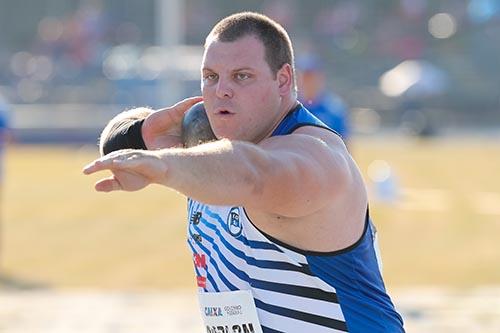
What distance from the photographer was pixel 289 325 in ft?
13.9

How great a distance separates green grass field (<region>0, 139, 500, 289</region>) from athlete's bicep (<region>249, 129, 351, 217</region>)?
27.9ft

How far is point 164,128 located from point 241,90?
1.21 meters

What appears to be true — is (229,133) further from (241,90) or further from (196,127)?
(196,127)

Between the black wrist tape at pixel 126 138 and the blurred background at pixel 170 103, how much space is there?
365 cm

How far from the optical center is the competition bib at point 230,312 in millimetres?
4316

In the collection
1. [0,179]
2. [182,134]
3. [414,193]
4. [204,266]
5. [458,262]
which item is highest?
[414,193]

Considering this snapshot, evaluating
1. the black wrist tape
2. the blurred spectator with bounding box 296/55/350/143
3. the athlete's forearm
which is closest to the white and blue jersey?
the athlete's forearm

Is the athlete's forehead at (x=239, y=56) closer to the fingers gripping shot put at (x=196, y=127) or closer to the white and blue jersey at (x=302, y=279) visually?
the white and blue jersey at (x=302, y=279)

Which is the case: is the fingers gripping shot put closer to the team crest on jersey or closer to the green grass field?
the team crest on jersey

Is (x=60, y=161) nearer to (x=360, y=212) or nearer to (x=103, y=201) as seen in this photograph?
(x=103, y=201)

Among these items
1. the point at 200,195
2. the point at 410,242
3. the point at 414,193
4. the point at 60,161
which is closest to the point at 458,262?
the point at 410,242

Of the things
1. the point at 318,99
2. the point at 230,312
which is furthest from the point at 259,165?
the point at 318,99

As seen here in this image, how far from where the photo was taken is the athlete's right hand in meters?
5.16

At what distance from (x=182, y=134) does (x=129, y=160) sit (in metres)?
1.79
